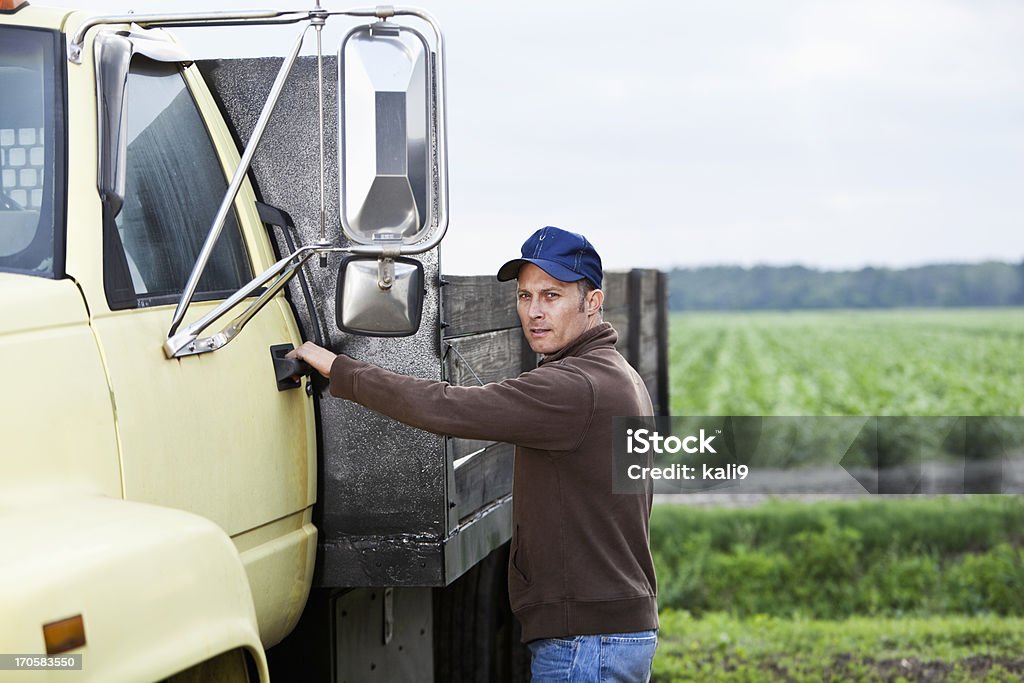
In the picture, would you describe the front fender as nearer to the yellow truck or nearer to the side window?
the yellow truck

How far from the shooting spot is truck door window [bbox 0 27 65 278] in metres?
2.67

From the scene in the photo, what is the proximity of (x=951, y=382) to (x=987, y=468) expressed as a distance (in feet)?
67.9

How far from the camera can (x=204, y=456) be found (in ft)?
9.09

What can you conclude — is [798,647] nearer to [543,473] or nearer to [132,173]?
[543,473]

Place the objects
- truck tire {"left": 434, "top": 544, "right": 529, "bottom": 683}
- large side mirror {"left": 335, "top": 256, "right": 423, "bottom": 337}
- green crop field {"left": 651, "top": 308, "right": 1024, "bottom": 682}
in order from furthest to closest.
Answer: green crop field {"left": 651, "top": 308, "right": 1024, "bottom": 682} → truck tire {"left": 434, "top": 544, "right": 529, "bottom": 683} → large side mirror {"left": 335, "top": 256, "right": 423, "bottom": 337}

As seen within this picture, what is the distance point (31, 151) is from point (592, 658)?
1728 millimetres

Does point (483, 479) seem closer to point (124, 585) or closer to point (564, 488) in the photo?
point (564, 488)

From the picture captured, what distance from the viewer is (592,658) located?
122 inches

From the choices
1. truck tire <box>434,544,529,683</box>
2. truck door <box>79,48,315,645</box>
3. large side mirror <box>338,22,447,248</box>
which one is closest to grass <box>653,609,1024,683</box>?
truck tire <box>434,544,529,683</box>
